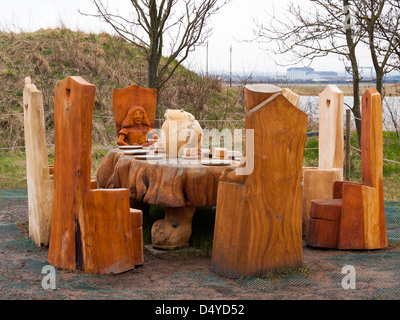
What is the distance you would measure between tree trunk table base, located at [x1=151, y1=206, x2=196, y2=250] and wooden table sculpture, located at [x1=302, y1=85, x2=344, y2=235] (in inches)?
52.4

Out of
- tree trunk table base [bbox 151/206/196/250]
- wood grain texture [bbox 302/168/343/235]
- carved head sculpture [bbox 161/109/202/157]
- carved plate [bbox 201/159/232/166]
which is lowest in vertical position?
tree trunk table base [bbox 151/206/196/250]

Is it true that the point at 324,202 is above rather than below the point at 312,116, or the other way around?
below

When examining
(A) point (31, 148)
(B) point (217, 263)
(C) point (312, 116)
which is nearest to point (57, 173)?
(A) point (31, 148)

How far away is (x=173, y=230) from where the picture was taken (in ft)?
14.4

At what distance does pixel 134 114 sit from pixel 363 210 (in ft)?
9.52

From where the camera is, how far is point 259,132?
345cm

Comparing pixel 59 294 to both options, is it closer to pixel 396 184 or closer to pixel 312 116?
pixel 396 184

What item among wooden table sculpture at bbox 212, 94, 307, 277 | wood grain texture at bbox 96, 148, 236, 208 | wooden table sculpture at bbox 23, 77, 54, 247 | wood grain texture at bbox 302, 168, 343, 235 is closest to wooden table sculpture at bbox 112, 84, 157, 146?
wooden table sculpture at bbox 23, 77, 54, 247

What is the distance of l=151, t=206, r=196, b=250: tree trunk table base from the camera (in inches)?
173

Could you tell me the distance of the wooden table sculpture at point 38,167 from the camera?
4418 mm

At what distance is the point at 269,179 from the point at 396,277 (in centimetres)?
123

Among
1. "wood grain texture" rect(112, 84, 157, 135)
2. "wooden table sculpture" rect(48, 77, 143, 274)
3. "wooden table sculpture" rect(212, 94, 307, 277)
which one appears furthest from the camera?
"wood grain texture" rect(112, 84, 157, 135)

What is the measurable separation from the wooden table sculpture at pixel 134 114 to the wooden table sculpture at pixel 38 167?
127 cm

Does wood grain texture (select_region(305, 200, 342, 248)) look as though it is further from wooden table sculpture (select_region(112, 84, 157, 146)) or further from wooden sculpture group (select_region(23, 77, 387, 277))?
wooden table sculpture (select_region(112, 84, 157, 146))
